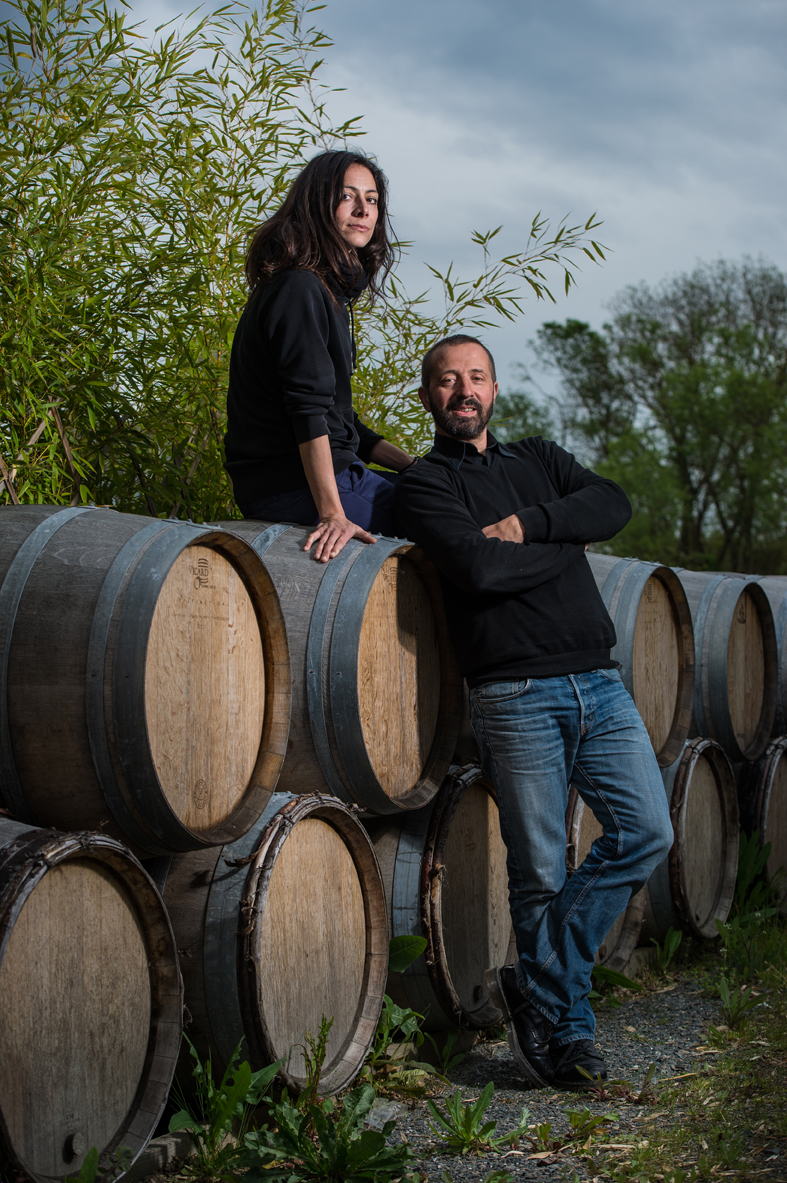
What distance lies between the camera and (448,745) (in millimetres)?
3109

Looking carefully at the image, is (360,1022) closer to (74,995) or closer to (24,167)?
(74,995)

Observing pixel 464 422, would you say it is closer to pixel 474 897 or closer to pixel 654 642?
pixel 654 642

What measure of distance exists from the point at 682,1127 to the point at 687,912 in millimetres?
1570

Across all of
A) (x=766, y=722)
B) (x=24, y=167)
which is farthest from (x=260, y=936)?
(x=766, y=722)

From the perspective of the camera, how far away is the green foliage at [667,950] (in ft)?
12.9

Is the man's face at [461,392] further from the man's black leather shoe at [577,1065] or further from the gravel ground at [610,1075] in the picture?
the gravel ground at [610,1075]

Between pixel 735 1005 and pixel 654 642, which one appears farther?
pixel 654 642

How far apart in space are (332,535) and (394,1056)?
1.44m

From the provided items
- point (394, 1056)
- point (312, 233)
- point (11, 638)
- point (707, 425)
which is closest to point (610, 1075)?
point (394, 1056)

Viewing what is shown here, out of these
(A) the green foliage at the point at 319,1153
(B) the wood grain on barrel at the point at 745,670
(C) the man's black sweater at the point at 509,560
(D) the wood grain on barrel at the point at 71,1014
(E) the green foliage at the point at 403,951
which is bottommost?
(A) the green foliage at the point at 319,1153

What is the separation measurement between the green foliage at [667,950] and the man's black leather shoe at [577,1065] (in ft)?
3.78

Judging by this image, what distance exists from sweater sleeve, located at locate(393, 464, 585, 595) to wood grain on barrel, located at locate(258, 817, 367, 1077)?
2.50 feet

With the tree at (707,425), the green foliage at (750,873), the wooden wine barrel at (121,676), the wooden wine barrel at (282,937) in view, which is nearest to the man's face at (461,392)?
the wooden wine barrel at (121,676)

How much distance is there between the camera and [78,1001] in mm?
1982
